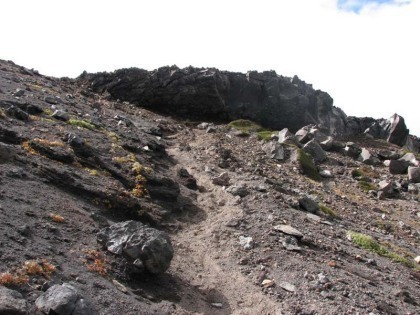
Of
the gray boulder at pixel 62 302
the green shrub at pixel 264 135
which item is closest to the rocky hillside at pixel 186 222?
the gray boulder at pixel 62 302

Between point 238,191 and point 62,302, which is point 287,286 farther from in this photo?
point 238,191

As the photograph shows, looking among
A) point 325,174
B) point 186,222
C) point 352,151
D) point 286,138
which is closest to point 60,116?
point 186,222

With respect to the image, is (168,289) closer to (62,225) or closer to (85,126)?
(62,225)

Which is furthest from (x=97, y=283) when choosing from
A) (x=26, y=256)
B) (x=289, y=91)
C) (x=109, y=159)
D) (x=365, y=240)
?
(x=289, y=91)

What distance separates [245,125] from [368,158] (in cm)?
1253

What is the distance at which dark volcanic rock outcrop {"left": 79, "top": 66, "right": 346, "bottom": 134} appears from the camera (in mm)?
49031

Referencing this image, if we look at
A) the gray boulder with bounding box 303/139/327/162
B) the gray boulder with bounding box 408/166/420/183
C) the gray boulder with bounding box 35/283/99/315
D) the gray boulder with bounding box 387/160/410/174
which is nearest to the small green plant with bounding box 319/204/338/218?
the gray boulder with bounding box 303/139/327/162

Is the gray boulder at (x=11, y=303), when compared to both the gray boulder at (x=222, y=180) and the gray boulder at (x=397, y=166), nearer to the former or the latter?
the gray boulder at (x=222, y=180)

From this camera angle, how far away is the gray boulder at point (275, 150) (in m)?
35.3

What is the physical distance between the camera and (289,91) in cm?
5266

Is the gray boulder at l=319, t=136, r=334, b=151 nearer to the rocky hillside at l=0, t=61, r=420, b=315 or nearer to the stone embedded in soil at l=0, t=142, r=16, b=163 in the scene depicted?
the rocky hillside at l=0, t=61, r=420, b=315

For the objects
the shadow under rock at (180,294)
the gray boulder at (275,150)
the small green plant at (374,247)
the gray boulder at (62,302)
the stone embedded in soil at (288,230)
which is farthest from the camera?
the gray boulder at (275,150)

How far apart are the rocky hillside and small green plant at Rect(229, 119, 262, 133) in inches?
241

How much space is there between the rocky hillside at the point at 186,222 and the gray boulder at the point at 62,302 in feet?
0.10
